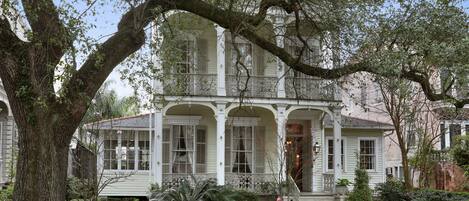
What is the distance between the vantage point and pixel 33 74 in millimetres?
8906

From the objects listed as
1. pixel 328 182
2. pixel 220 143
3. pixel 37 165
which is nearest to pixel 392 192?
pixel 328 182

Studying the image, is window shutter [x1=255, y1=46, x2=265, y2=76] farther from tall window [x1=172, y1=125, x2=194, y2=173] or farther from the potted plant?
the potted plant

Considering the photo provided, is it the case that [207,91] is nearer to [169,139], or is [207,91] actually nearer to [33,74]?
[169,139]

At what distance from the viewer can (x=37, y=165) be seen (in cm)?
877

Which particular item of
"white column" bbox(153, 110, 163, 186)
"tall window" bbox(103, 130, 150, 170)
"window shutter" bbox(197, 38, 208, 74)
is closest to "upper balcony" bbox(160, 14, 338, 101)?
"window shutter" bbox(197, 38, 208, 74)

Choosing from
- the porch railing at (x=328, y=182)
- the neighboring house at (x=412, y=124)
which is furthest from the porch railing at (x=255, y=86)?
the porch railing at (x=328, y=182)

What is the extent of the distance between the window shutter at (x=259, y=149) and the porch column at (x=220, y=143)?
2.74 meters

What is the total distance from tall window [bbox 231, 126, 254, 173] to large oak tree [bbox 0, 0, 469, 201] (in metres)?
11.5

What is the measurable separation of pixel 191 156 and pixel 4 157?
25.9 ft

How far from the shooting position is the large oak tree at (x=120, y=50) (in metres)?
8.85

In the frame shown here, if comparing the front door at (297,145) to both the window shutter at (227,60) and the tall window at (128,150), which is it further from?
the tall window at (128,150)

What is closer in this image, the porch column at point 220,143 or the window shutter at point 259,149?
the porch column at point 220,143

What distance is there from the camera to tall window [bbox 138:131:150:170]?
2648 cm

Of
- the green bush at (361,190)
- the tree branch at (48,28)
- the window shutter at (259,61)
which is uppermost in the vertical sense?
the window shutter at (259,61)
